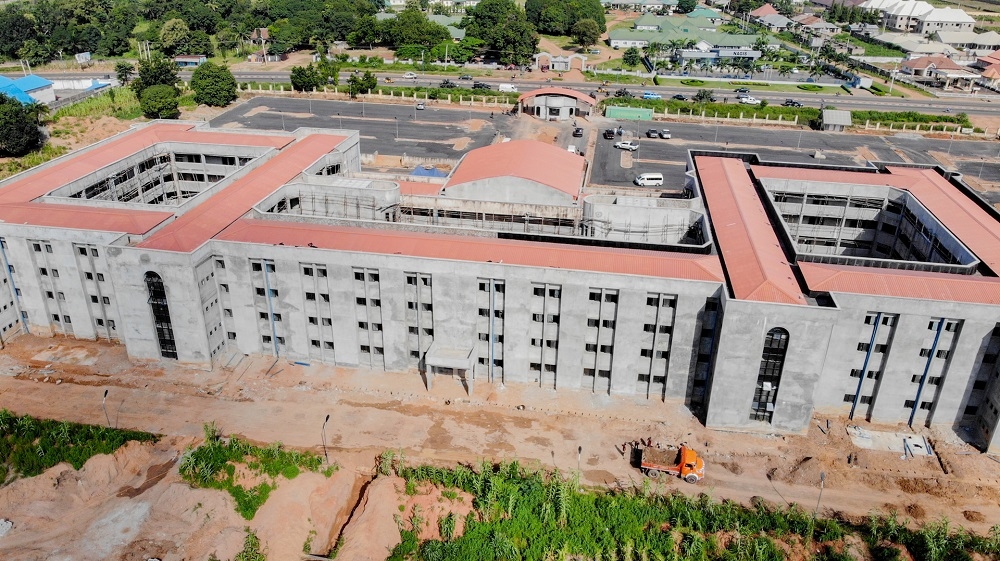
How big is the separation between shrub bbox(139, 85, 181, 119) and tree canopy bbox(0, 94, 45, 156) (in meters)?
22.8

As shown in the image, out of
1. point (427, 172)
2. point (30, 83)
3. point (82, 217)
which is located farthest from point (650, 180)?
point (30, 83)

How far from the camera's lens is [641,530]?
182 ft

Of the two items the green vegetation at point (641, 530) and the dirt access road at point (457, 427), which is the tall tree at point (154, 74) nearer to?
the dirt access road at point (457, 427)

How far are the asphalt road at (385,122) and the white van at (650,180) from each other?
34592mm

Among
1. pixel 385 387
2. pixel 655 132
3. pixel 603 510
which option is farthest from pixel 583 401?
pixel 655 132

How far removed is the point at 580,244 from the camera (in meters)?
75.9

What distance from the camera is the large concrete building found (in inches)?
2542

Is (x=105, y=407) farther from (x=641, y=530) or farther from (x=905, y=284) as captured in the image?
(x=905, y=284)

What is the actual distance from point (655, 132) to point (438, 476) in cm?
10867

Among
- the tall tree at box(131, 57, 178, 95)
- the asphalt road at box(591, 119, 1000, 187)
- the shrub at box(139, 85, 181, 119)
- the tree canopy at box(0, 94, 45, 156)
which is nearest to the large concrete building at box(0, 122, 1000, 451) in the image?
the asphalt road at box(591, 119, 1000, 187)

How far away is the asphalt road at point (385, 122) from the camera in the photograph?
142375mm

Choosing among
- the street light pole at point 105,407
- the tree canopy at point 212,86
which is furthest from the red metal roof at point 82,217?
the tree canopy at point 212,86

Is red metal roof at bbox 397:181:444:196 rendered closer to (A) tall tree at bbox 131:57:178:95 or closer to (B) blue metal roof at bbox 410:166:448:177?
(B) blue metal roof at bbox 410:166:448:177

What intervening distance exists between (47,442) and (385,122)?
106894mm
